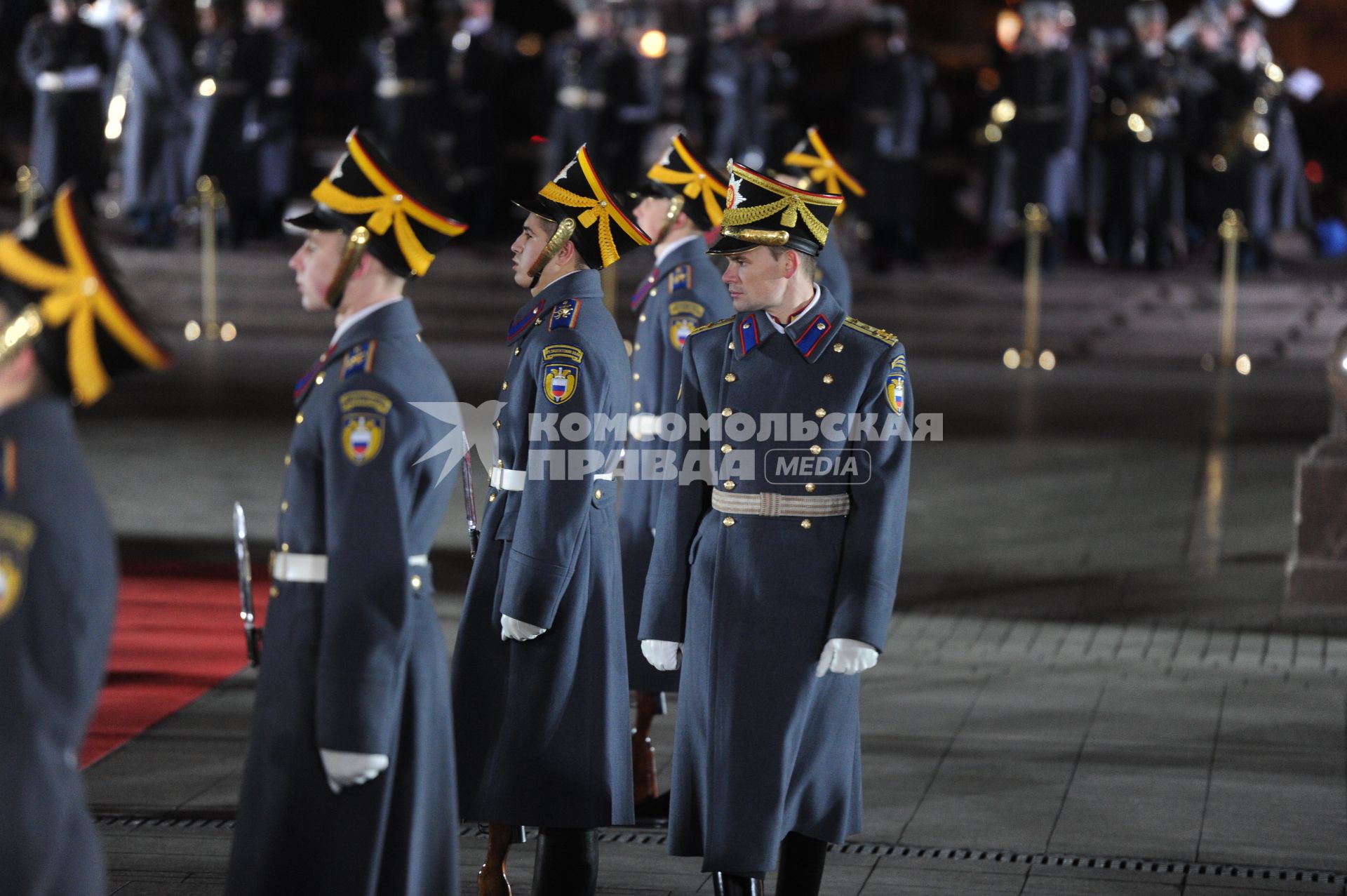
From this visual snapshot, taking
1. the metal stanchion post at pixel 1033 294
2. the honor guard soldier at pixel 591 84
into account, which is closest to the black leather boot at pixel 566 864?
the metal stanchion post at pixel 1033 294

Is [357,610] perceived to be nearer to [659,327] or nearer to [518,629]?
[518,629]

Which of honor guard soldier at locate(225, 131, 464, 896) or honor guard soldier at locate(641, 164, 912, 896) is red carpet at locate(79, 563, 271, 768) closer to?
honor guard soldier at locate(641, 164, 912, 896)

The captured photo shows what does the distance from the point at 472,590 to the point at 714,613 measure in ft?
2.20

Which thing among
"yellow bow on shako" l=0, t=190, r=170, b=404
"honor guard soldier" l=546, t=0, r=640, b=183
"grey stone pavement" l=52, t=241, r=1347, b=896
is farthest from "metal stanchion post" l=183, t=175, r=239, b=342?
"yellow bow on shako" l=0, t=190, r=170, b=404

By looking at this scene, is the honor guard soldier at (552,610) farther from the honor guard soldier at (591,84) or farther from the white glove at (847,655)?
the honor guard soldier at (591,84)

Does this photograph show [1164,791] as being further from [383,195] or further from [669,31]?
[669,31]

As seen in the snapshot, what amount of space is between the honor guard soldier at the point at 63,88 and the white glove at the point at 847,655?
1492 cm

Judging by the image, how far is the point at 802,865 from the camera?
4.56m

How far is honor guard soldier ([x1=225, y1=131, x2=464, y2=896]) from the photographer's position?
11.8ft

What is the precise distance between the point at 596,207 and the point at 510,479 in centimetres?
72

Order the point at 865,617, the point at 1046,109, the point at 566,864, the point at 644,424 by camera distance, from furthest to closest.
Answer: the point at 1046,109, the point at 644,424, the point at 566,864, the point at 865,617

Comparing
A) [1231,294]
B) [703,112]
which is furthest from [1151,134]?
[703,112]

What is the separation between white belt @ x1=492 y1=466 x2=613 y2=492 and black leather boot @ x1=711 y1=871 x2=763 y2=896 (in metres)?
0.99

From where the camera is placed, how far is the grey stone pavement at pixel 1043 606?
17.9ft
